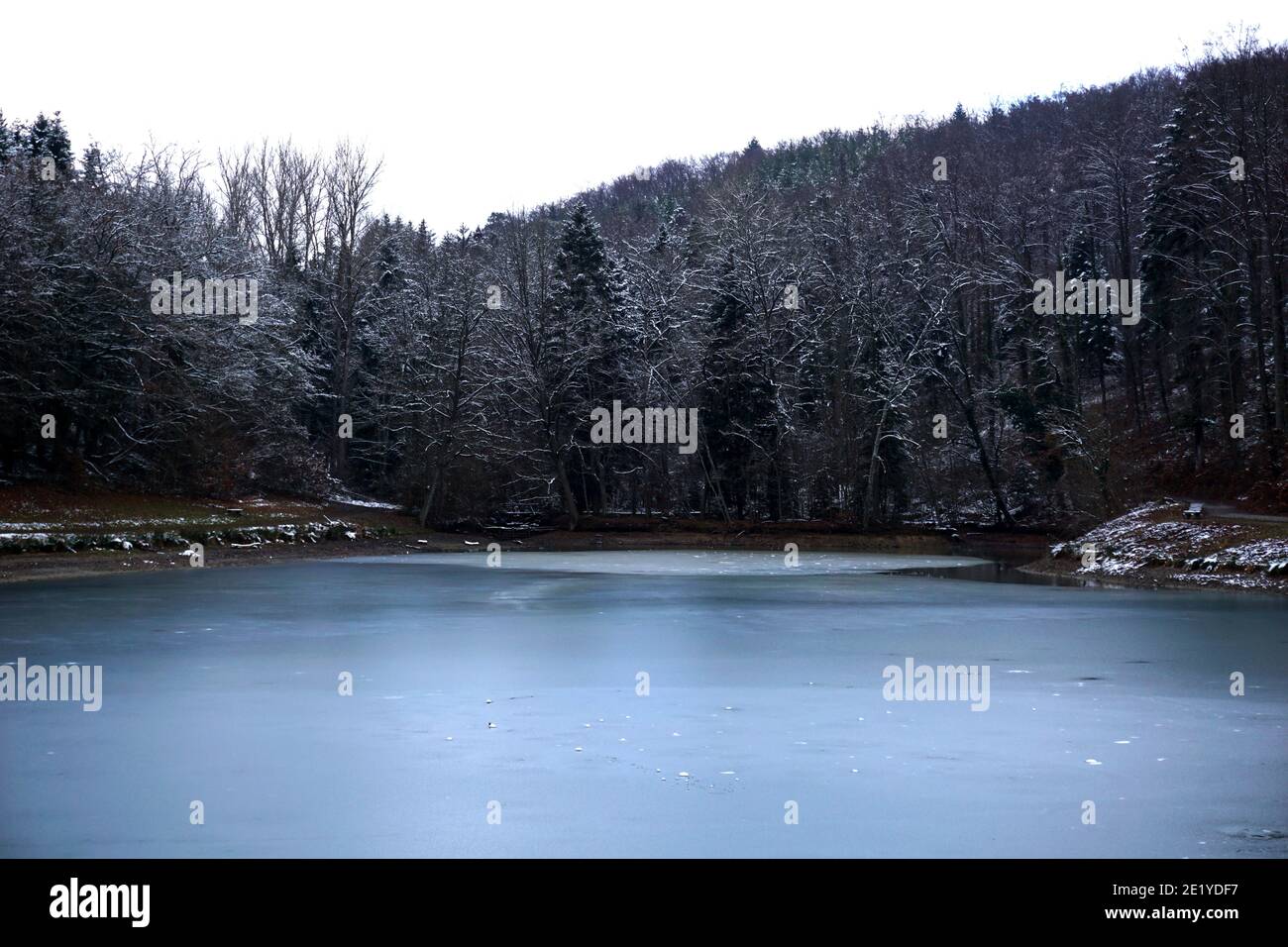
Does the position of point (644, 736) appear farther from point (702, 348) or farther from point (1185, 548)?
point (702, 348)

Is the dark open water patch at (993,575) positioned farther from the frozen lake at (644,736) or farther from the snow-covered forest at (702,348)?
the frozen lake at (644,736)

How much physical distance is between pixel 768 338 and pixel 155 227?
2192 centimetres

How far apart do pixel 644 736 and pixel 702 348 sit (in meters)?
38.0

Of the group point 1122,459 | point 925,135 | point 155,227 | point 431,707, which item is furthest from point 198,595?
point 925,135

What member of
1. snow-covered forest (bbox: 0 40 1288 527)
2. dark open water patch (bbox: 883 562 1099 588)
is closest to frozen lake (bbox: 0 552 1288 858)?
dark open water patch (bbox: 883 562 1099 588)

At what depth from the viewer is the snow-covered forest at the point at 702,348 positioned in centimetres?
3697

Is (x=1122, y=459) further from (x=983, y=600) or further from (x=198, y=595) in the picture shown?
(x=198, y=595)

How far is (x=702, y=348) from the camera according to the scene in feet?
153

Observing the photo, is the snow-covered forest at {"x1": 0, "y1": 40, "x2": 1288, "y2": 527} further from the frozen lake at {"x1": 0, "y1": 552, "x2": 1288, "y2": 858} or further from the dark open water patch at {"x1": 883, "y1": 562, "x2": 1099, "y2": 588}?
the frozen lake at {"x1": 0, "y1": 552, "x2": 1288, "y2": 858}

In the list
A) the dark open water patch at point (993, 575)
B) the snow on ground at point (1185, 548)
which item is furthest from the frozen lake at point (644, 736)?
the dark open water patch at point (993, 575)

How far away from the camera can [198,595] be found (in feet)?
71.1

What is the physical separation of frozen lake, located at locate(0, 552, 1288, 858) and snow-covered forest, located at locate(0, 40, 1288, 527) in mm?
19458

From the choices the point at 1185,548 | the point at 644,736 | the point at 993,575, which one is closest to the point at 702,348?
the point at 993,575

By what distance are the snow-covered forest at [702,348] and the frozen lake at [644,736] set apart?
19458mm
